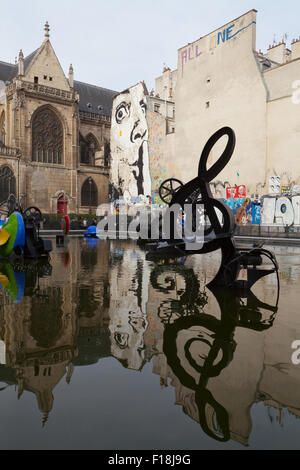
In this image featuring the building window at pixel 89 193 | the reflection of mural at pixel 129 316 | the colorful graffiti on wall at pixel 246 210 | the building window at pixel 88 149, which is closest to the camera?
the reflection of mural at pixel 129 316

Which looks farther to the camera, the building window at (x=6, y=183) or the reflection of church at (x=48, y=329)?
the building window at (x=6, y=183)

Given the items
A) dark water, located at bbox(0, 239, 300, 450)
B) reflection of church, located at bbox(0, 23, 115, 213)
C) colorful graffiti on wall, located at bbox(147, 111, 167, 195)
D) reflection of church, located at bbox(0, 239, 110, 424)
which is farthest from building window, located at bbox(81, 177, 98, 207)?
dark water, located at bbox(0, 239, 300, 450)

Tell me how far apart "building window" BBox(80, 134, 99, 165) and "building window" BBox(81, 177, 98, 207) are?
4.54 m

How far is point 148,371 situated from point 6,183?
127ft

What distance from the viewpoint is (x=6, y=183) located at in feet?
128

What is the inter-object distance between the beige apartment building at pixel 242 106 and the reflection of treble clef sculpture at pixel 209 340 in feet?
68.3

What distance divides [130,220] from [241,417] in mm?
35487

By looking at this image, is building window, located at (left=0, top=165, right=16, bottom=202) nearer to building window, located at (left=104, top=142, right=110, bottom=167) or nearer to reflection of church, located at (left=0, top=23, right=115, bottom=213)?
reflection of church, located at (left=0, top=23, right=115, bottom=213)

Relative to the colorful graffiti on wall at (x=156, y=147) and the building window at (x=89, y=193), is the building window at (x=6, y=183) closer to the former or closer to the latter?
the building window at (x=89, y=193)

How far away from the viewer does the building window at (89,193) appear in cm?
4556

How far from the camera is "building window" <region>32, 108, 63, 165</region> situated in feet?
138

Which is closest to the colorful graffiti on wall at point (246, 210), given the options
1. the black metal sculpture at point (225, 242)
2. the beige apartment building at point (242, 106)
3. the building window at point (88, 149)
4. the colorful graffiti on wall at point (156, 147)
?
the beige apartment building at point (242, 106)
